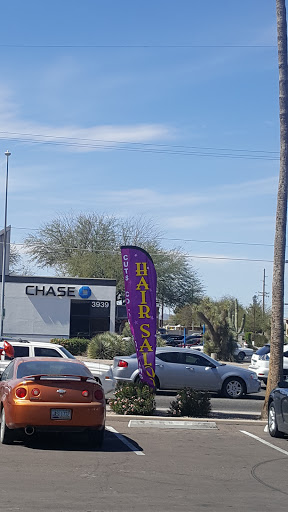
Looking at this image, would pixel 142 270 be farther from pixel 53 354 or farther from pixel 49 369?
pixel 49 369

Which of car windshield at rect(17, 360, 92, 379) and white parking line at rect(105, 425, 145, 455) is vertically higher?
car windshield at rect(17, 360, 92, 379)

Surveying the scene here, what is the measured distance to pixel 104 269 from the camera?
58.2 metres

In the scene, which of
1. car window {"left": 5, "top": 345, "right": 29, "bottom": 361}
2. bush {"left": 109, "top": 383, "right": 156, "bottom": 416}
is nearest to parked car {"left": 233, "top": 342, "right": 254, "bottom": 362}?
car window {"left": 5, "top": 345, "right": 29, "bottom": 361}

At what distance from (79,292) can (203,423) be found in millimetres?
33300

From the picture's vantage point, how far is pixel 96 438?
434 inches

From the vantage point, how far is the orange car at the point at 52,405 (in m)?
10.4

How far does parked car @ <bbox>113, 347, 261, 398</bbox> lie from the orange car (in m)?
9.19

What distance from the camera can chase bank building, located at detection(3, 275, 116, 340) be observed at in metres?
46.5

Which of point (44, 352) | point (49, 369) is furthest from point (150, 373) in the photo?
point (49, 369)

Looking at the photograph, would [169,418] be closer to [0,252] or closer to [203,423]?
[203,423]

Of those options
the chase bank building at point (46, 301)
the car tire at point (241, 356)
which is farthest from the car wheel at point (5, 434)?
the chase bank building at point (46, 301)

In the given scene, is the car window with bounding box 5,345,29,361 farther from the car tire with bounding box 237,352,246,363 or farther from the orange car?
the car tire with bounding box 237,352,246,363

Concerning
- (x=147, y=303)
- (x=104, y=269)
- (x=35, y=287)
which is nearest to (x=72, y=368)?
(x=147, y=303)

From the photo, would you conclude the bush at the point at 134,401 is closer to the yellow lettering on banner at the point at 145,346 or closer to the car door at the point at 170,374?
A: the yellow lettering on banner at the point at 145,346
